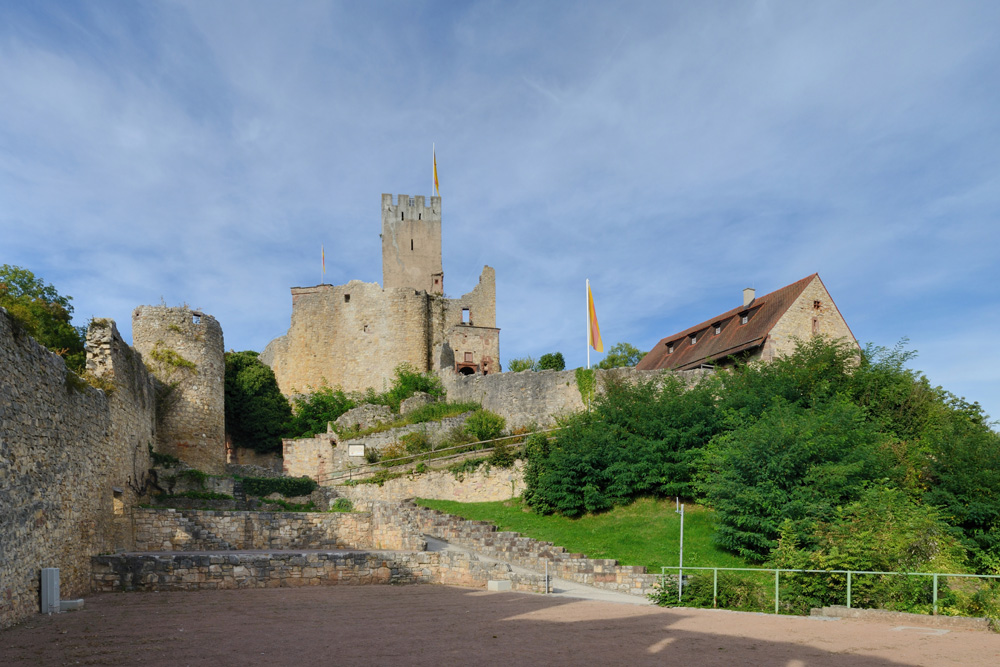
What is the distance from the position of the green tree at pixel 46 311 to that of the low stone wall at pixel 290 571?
25.3 feet

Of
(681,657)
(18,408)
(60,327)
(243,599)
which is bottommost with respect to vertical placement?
(243,599)

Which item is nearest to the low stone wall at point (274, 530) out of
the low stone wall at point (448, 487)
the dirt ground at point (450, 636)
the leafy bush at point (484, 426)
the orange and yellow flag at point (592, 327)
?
the low stone wall at point (448, 487)

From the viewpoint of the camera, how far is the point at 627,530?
20.3 metres

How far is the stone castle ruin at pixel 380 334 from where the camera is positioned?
41688 mm

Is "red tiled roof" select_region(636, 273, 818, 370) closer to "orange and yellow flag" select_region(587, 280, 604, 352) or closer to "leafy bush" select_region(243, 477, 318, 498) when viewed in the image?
"orange and yellow flag" select_region(587, 280, 604, 352)

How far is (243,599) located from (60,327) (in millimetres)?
13437

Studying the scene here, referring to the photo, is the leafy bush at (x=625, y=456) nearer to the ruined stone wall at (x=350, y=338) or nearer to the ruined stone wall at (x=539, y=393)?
the ruined stone wall at (x=539, y=393)

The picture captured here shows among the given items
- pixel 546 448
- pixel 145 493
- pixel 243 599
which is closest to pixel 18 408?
pixel 243 599

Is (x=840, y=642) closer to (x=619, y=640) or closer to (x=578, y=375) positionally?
(x=619, y=640)

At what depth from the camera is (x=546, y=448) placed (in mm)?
24766

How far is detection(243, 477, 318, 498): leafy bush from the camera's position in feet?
75.2

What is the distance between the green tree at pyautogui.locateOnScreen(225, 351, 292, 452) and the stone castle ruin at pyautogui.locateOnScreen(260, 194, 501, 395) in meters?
7.62

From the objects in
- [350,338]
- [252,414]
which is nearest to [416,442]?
[252,414]

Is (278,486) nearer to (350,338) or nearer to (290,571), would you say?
(290,571)
